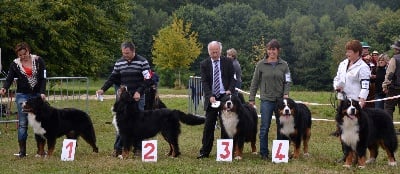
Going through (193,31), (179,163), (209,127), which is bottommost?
(179,163)

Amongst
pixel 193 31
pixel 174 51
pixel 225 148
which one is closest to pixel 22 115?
pixel 225 148

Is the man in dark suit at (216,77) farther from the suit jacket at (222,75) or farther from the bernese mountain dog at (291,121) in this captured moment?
the bernese mountain dog at (291,121)

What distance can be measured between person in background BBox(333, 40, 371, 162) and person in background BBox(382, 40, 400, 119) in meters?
3.31

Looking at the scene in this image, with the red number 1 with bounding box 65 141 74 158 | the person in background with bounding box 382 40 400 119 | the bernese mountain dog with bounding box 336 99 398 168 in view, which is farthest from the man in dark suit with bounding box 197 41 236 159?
the person in background with bounding box 382 40 400 119

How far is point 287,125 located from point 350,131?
3.65ft

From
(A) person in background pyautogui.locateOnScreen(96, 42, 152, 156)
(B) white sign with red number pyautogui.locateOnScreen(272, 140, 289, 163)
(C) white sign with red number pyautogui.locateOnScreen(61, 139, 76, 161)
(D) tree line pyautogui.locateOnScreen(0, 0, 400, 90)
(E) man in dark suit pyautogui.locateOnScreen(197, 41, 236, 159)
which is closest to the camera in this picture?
(B) white sign with red number pyautogui.locateOnScreen(272, 140, 289, 163)

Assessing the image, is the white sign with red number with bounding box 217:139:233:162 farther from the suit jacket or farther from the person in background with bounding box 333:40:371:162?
the person in background with bounding box 333:40:371:162

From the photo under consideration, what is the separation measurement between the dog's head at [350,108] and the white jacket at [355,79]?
0.24m

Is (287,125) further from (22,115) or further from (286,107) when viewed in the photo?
(22,115)

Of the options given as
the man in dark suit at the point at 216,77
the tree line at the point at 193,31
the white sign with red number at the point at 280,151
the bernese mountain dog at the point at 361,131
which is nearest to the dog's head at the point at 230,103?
the man in dark suit at the point at 216,77

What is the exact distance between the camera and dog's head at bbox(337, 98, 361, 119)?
283 inches

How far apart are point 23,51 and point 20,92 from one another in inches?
25.0

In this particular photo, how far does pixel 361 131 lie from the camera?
7.35m

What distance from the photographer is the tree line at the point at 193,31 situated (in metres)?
22.2
